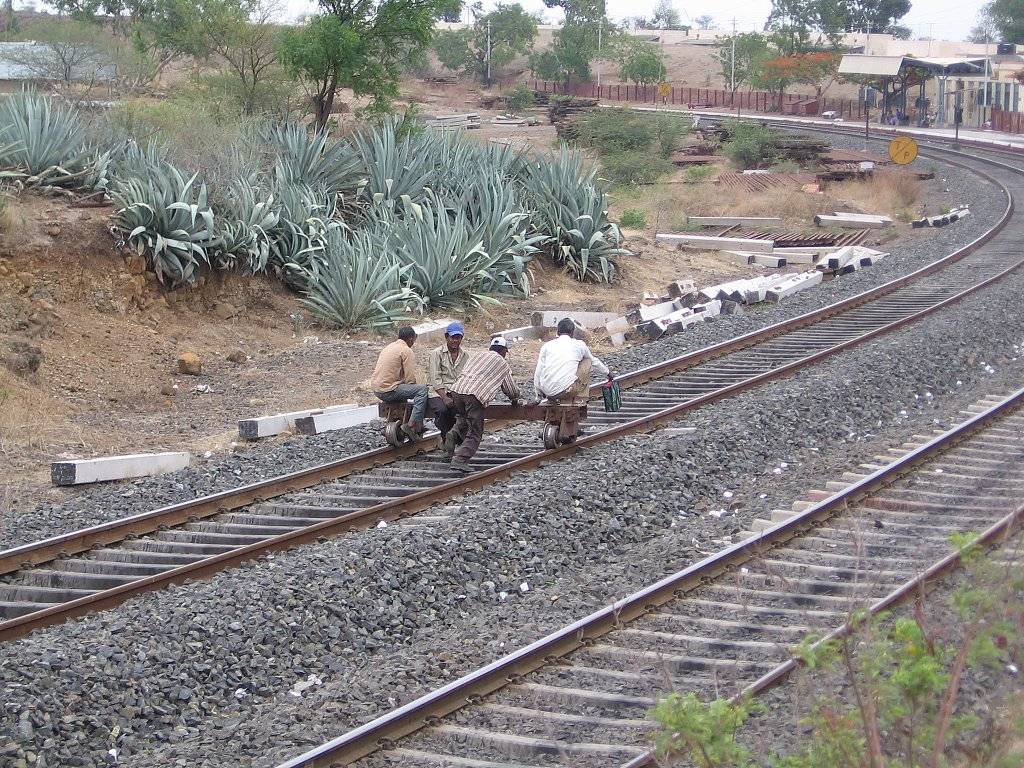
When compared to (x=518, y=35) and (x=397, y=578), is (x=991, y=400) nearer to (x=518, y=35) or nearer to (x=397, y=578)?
(x=397, y=578)

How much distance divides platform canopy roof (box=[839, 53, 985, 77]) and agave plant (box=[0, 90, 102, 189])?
2231 inches

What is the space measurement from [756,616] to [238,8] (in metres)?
30.5

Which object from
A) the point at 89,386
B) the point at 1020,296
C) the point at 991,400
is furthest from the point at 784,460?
the point at 1020,296

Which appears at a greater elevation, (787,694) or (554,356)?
(554,356)

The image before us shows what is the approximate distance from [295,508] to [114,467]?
226 cm

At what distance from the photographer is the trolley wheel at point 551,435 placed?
446 inches

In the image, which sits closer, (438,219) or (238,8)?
(438,219)

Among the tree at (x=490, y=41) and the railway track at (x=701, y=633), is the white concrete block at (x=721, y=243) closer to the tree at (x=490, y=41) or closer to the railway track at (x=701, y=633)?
the railway track at (x=701, y=633)

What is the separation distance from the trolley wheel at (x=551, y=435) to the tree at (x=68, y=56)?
122 ft

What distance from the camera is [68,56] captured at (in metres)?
47.8

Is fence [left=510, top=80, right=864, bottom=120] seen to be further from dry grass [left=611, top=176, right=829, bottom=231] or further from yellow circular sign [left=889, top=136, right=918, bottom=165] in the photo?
dry grass [left=611, top=176, right=829, bottom=231]

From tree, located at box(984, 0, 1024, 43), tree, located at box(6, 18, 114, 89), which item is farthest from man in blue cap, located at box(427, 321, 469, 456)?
tree, located at box(984, 0, 1024, 43)

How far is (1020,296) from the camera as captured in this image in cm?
1947

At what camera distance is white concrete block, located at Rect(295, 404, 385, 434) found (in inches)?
505
